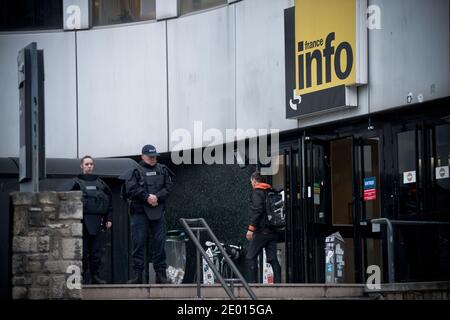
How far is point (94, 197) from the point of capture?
53.7 ft

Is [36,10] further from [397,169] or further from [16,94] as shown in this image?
[397,169]

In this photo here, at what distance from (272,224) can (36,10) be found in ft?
29.8

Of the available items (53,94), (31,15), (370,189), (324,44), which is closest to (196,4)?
(53,94)

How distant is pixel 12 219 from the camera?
Answer: 1278 cm

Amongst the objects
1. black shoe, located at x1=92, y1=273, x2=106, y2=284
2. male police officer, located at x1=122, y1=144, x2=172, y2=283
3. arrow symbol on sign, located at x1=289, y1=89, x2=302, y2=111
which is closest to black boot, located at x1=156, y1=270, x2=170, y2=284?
male police officer, located at x1=122, y1=144, x2=172, y2=283

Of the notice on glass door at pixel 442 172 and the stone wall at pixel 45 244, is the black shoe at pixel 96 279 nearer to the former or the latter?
the stone wall at pixel 45 244

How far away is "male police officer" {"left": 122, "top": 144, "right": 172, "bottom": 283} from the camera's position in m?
15.8

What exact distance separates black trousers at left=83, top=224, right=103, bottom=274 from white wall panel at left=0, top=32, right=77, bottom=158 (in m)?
7.49

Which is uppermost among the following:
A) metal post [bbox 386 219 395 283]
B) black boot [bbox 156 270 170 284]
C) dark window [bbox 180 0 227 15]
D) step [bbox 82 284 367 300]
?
dark window [bbox 180 0 227 15]

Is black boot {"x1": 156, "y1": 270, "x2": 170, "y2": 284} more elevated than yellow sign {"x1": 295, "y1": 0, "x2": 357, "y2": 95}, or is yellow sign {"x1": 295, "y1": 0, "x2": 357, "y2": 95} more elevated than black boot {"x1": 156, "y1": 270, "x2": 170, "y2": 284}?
yellow sign {"x1": 295, "y1": 0, "x2": 357, "y2": 95}

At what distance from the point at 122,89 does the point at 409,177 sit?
7526 mm

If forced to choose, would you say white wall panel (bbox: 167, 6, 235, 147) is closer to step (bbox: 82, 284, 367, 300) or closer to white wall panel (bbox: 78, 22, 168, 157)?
white wall panel (bbox: 78, 22, 168, 157)

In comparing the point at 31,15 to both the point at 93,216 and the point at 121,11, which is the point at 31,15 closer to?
the point at 121,11
